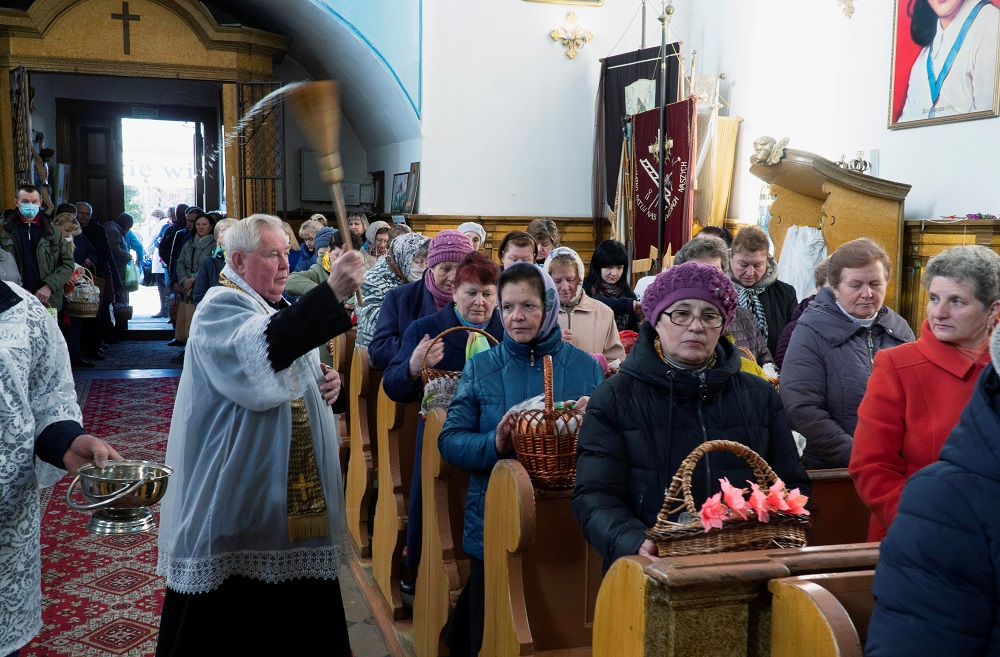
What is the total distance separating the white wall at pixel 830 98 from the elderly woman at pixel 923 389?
4.42m

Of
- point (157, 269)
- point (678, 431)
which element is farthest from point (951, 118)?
point (157, 269)

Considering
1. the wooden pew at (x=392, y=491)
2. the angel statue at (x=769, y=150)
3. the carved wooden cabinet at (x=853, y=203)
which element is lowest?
the wooden pew at (x=392, y=491)

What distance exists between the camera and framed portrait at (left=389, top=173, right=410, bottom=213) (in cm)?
1124

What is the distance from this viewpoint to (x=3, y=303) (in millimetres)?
2043

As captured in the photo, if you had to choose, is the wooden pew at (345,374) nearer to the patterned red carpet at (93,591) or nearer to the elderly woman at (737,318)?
the patterned red carpet at (93,591)

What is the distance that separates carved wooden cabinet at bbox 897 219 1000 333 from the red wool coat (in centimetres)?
418

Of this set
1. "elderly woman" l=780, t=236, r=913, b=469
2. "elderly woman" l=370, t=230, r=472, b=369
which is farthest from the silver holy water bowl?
"elderly woman" l=370, t=230, r=472, b=369

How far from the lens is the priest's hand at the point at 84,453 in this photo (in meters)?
2.02

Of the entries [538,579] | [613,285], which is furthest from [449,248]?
[538,579]

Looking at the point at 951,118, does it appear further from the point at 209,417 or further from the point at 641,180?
the point at 209,417

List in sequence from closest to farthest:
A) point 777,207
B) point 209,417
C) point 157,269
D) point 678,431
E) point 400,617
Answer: point 678,431 → point 209,417 → point 400,617 → point 777,207 → point 157,269

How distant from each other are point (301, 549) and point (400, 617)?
1.41 meters

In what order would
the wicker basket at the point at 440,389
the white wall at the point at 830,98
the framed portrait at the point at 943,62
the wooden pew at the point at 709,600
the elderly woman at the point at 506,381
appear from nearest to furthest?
1. the wooden pew at the point at 709,600
2. the elderly woman at the point at 506,381
3. the wicker basket at the point at 440,389
4. the framed portrait at the point at 943,62
5. the white wall at the point at 830,98

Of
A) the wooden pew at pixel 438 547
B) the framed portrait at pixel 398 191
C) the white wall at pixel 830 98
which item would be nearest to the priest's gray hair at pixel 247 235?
the wooden pew at pixel 438 547
